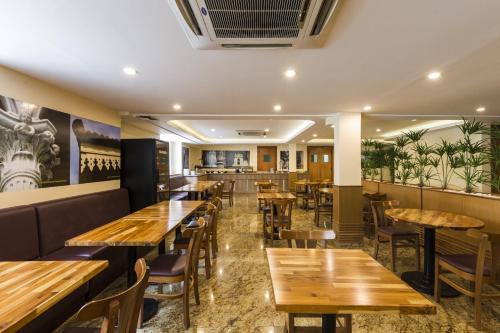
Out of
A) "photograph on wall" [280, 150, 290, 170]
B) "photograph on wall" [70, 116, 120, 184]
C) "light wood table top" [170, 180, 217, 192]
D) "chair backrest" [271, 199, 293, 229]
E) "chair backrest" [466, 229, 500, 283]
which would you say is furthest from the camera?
"photograph on wall" [280, 150, 290, 170]

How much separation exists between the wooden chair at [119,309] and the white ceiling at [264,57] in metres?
1.73

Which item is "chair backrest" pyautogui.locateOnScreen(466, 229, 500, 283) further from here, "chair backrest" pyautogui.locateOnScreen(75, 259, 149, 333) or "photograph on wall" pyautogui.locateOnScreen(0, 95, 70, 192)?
"photograph on wall" pyautogui.locateOnScreen(0, 95, 70, 192)

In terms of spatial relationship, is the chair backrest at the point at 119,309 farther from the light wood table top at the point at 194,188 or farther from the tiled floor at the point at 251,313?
the light wood table top at the point at 194,188

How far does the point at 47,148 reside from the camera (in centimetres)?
325

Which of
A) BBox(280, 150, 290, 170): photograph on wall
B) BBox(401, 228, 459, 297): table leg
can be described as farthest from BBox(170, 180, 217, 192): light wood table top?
BBox(280, 150, 290, 170): photograph on wall

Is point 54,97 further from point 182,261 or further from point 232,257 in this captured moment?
point 232,257

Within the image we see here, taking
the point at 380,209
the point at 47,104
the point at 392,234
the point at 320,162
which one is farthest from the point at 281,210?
the point at 320,162

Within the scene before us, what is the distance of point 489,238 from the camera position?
2201mm

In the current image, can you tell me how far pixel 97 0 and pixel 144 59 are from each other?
3.02ft

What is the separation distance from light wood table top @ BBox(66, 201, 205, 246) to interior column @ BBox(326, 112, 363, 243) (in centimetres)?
305

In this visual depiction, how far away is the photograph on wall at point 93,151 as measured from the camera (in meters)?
3.78

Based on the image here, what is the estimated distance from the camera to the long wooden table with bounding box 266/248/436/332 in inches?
45.4

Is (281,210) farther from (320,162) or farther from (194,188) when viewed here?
(320,162)

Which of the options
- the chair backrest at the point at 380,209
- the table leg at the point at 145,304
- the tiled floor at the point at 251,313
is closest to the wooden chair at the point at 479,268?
the tiled floor at the point at 251,313
